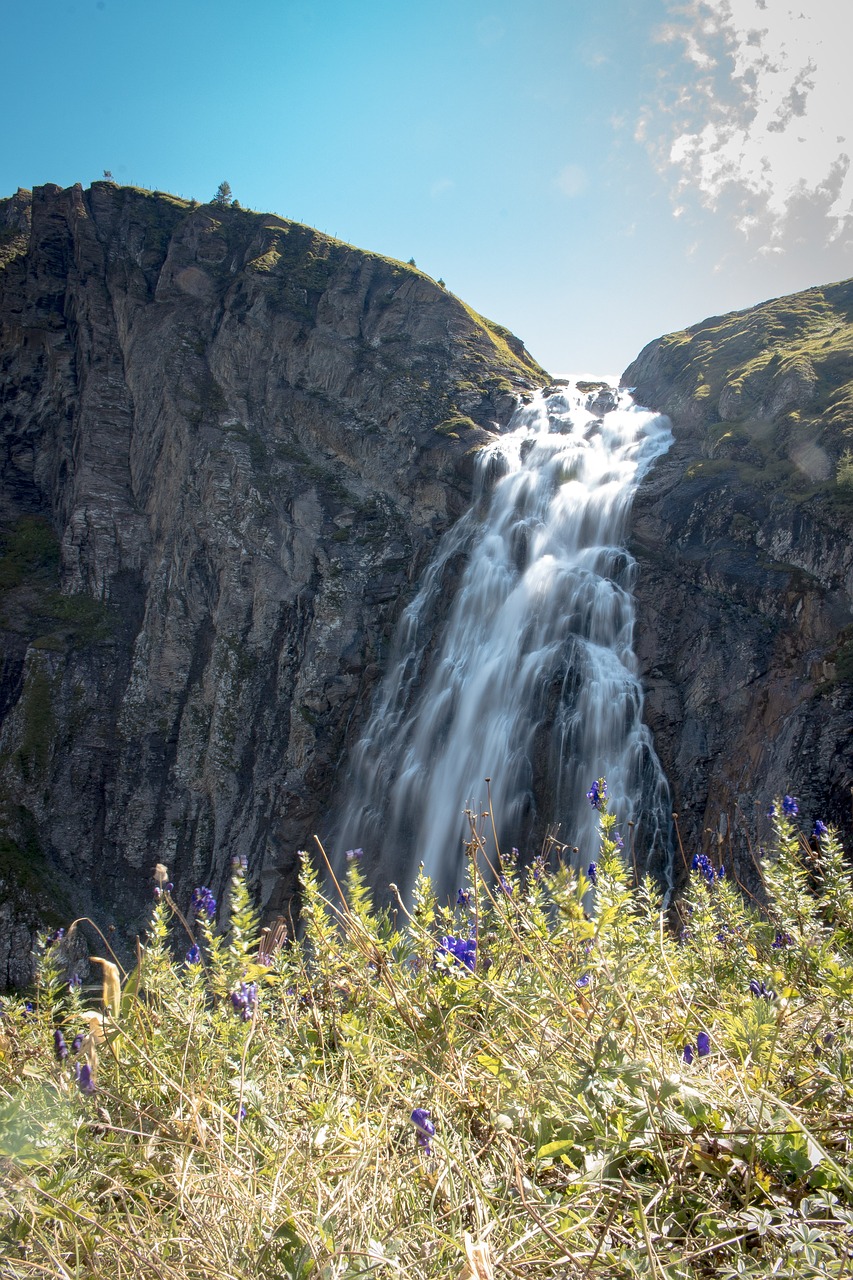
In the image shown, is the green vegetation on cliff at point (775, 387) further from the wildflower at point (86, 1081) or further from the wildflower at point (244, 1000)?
the wildflower at point (86, 1081)

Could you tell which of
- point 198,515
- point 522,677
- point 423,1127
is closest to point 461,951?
point 423,1127

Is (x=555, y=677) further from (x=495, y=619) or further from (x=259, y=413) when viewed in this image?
(x=259, y=413)

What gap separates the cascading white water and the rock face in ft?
2.91

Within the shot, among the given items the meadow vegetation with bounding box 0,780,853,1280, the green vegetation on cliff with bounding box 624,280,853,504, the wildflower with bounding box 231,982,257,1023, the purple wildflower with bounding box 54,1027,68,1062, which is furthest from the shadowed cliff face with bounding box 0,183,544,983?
the meadow vegetation with bounding box 0,780,853,1280

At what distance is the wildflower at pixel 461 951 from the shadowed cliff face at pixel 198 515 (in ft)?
74.0

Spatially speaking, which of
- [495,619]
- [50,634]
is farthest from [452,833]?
[50,634]

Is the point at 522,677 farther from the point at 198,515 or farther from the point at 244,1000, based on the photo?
the point at 198,515

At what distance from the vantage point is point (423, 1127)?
1.76m

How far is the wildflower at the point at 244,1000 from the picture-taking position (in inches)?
114

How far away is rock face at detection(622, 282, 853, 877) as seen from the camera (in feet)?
41.5

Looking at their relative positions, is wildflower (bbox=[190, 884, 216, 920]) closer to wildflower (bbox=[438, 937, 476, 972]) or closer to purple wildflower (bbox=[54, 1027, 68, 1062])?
purple wildflower (bbox=[54, 1027, 68, 1062])

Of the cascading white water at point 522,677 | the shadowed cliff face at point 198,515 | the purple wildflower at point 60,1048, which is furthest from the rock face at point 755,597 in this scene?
the shadowed cliff face at point 198,515

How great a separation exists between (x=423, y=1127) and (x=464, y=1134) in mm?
196

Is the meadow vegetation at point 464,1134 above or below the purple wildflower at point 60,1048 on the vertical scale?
above
